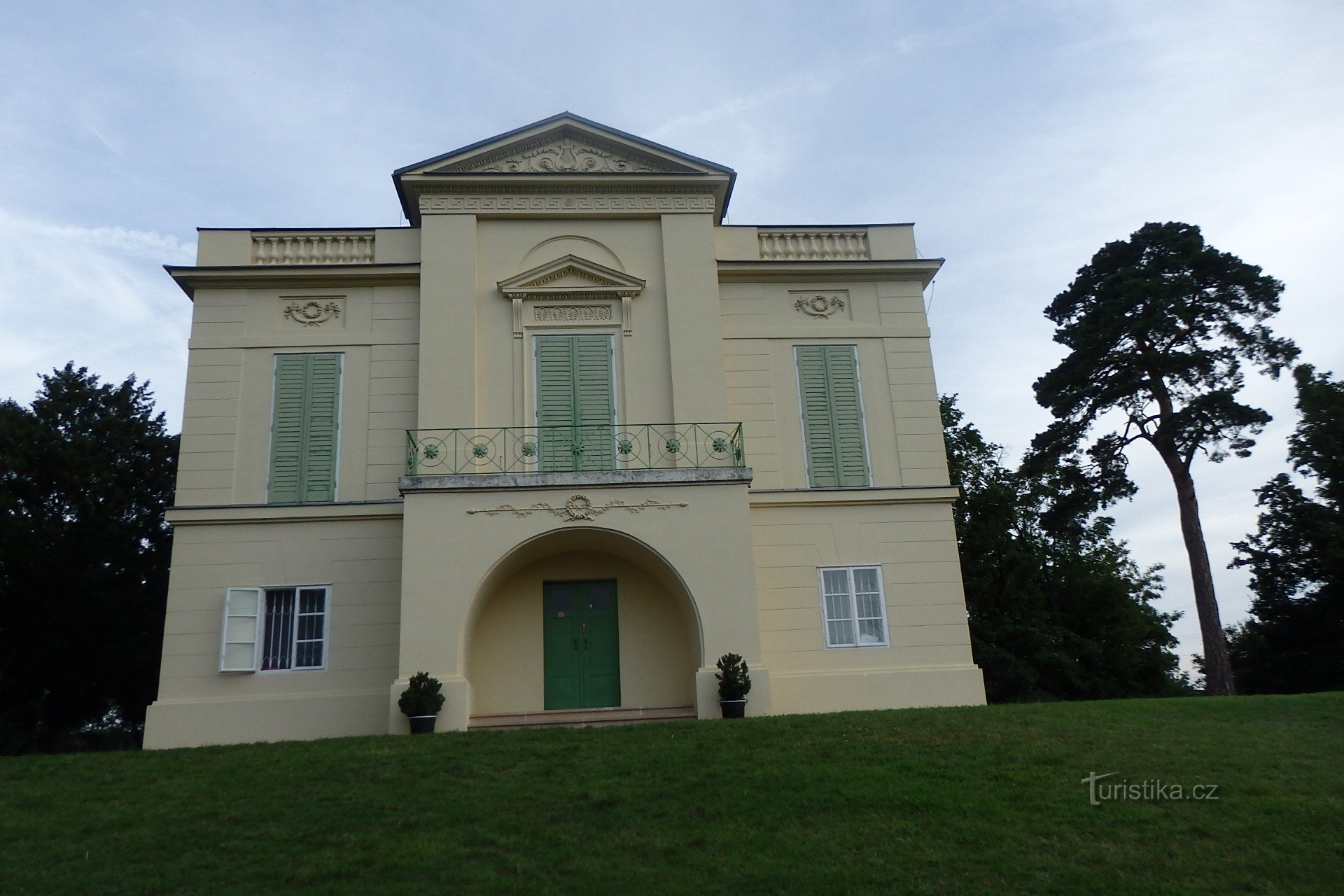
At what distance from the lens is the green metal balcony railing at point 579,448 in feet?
52.3

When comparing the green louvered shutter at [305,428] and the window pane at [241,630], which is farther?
the green louvered shutter at [305,428]

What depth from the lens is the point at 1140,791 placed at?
380 inches

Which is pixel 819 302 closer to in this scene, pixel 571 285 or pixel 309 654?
pixel 571 285

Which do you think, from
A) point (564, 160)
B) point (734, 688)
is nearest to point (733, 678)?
point (734, 688)

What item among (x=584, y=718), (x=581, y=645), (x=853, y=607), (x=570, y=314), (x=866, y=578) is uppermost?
(x=570, y=314)

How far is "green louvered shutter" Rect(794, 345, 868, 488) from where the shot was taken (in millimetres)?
17078

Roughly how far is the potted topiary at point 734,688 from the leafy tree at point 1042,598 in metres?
13.9

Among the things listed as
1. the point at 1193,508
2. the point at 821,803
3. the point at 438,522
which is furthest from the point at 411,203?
the point at 1193,508

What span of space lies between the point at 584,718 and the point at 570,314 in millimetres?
6720

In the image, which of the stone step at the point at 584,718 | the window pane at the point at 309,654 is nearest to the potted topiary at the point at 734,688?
the stone step at the point at 584,718

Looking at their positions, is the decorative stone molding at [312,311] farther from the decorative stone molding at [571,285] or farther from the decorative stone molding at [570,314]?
the decorative stone molding at [570,314]

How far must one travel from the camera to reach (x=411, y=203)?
1791cm

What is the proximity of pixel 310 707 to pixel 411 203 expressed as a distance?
864 centimetres

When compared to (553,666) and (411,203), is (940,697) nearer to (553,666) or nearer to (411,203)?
(553,666)
